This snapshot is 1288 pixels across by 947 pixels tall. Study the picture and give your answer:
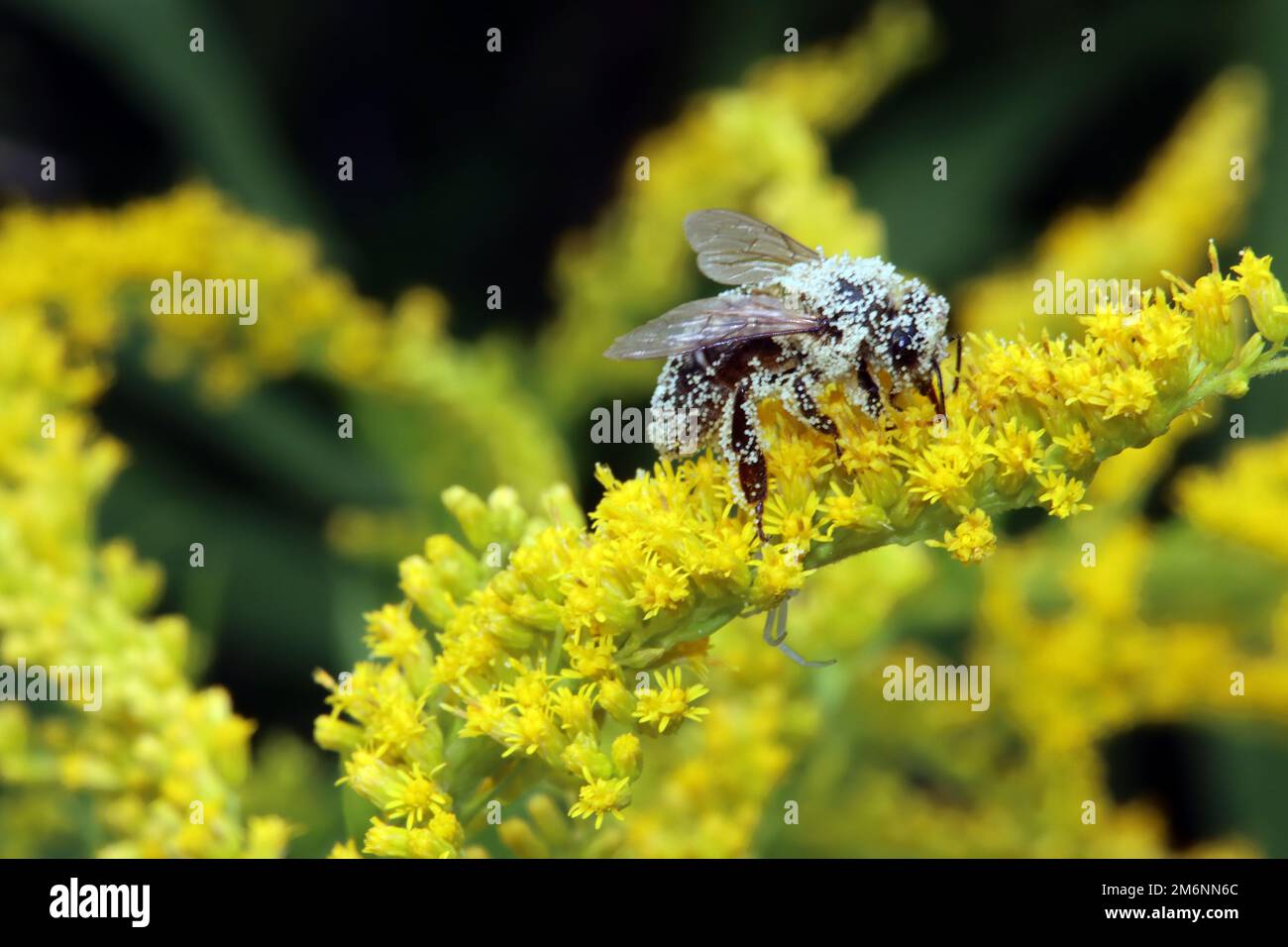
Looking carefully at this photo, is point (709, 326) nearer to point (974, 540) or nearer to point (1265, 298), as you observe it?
point (974, 540)

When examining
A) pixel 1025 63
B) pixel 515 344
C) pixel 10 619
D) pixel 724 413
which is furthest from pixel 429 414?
pixel 1025 63

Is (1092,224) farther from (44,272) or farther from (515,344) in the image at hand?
(44,272)

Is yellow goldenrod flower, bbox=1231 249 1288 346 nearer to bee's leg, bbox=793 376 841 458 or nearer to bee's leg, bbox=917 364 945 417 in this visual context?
bee's leg, bbox=917 364 945 417

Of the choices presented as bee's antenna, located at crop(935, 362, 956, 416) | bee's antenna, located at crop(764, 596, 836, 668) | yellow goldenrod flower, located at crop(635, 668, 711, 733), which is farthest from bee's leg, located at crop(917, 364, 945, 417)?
yellow goldenrod flower, located at crop(635, 668, 711, 733)

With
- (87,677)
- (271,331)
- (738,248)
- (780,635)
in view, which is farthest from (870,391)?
(271,331)

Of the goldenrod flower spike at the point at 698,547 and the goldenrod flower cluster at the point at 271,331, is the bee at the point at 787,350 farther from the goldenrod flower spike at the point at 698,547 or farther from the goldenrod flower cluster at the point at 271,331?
the goldenrod flower cluster at the point at 271,331

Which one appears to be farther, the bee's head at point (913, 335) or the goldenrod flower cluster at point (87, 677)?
the goldenrod flower cluster at point (87, 677)

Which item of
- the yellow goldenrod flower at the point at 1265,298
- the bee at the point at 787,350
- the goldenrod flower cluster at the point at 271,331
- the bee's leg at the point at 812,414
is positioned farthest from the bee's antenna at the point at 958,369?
the goldenrod flower cluster at the point at 271,331

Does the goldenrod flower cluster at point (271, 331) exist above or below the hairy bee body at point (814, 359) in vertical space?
above

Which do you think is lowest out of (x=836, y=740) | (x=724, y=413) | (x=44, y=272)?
(x=836, y=740)
